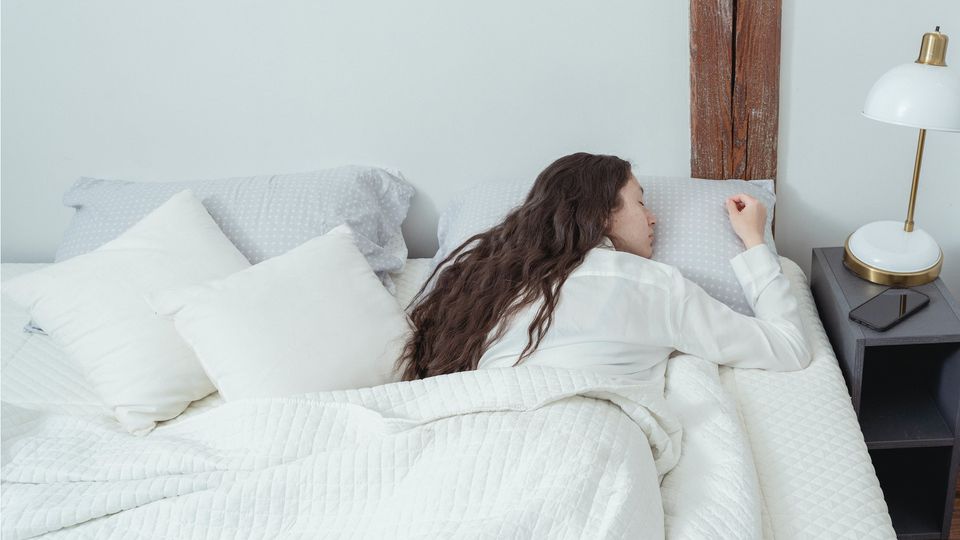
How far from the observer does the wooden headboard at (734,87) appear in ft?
5.86

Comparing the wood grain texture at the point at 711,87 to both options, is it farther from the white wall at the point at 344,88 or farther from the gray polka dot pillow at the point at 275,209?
the gray polka dot pillow at the point at 275,209

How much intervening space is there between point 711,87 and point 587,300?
677 mm

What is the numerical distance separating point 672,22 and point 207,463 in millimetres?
1263

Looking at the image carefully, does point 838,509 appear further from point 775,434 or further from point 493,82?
point 493,82

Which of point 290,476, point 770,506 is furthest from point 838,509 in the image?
point 290,476

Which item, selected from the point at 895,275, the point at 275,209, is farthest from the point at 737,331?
the point at 275,209

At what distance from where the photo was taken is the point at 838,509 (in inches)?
48.2

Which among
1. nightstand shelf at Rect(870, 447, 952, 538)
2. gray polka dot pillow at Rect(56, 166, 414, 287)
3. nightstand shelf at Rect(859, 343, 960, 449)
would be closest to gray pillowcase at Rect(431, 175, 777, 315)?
gray polka dot pillow at Rect(56, 166, 414, 287)

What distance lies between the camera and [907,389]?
1.75m

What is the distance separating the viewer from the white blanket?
3.64ft

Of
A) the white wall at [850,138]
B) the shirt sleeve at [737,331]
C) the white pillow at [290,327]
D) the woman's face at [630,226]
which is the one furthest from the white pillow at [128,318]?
the white wall at [850,138]

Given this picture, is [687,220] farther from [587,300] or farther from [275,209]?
[275,209]

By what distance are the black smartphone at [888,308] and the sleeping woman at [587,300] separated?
122 mm

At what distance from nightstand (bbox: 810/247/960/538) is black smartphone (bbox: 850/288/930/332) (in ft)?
0.04
